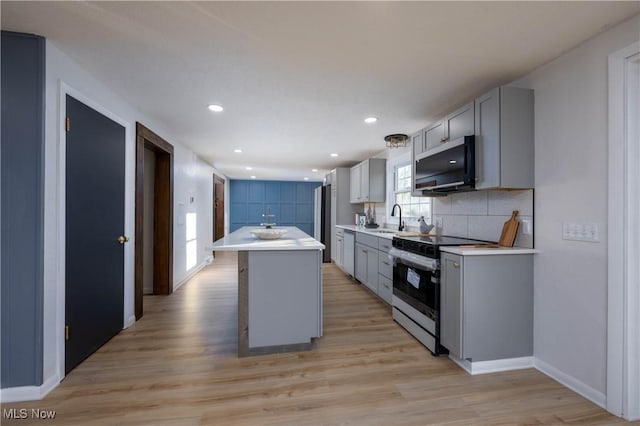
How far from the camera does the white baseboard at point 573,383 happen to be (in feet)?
5.69

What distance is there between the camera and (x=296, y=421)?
63.1 inches

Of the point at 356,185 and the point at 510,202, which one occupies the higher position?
the point at 356,185

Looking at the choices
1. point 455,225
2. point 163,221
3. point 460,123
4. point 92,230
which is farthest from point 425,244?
point 163,221

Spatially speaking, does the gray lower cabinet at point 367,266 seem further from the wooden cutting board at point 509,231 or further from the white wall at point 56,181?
the white wall at point 56,181

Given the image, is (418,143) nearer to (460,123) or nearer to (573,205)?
(460,123)

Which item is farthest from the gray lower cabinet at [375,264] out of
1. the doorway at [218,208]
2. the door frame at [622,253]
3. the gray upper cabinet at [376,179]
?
the doorway at [218,208]

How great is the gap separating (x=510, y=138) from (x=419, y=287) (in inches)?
55.9

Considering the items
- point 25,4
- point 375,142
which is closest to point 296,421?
point 25,4

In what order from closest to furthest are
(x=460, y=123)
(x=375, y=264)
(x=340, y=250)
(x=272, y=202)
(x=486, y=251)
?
(x=486, y=251)
(x=460, y=123)
(x=375, y=264)
(x=340, y=250)
(x=272, y=202)

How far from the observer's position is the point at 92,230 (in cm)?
228

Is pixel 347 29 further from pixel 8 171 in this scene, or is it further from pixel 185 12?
pixel 8 171

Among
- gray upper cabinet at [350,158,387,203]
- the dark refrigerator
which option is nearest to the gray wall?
gray upper cabinet at [350,158,387,203]

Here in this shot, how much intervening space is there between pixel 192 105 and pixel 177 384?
2494 mm

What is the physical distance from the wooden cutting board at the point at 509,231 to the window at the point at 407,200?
53.4 inches
